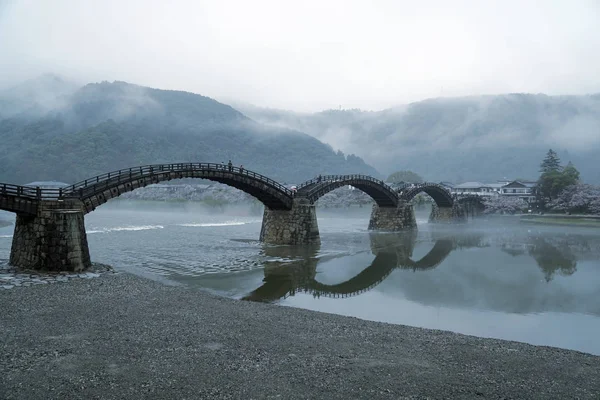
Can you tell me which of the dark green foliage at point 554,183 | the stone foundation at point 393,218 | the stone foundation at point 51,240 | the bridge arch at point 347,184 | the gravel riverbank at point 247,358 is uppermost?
the dark green foliage at point 554,183

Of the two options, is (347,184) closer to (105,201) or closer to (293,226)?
(293,226)

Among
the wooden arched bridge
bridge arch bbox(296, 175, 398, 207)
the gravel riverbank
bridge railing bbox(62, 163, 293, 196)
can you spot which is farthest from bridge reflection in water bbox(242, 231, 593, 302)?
bridge railing bbox(62, 163, 293, 196)

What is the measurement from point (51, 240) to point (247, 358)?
15.5 m

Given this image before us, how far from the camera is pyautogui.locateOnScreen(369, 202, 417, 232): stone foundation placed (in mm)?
59000

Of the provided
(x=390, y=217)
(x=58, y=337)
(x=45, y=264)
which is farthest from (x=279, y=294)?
(x=390, y=217)

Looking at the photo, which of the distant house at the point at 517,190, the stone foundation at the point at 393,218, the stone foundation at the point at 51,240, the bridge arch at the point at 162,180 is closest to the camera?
the stone foundation at the point at 51,240

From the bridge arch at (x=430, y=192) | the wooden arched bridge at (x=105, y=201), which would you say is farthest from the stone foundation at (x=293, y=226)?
the bridge arch at (x=430, y=192)

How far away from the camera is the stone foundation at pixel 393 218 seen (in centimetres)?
5900

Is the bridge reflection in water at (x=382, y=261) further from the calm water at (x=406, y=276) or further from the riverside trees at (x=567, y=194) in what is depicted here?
the riverside trees at (x=567, y=194)

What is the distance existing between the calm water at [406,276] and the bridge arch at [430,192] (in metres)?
16.7

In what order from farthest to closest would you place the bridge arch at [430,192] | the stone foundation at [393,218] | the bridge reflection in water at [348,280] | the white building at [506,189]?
the white building at [506,189]
the bridge arch at [430,192]
the stone foundation at [393,218]
the bridge reflection in water at [348,280]

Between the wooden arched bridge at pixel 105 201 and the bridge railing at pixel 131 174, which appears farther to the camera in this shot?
the bridge railing at pixel 131 174

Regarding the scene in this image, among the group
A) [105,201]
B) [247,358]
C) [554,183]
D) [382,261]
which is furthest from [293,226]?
[554,183]

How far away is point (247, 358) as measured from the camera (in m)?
10.7
